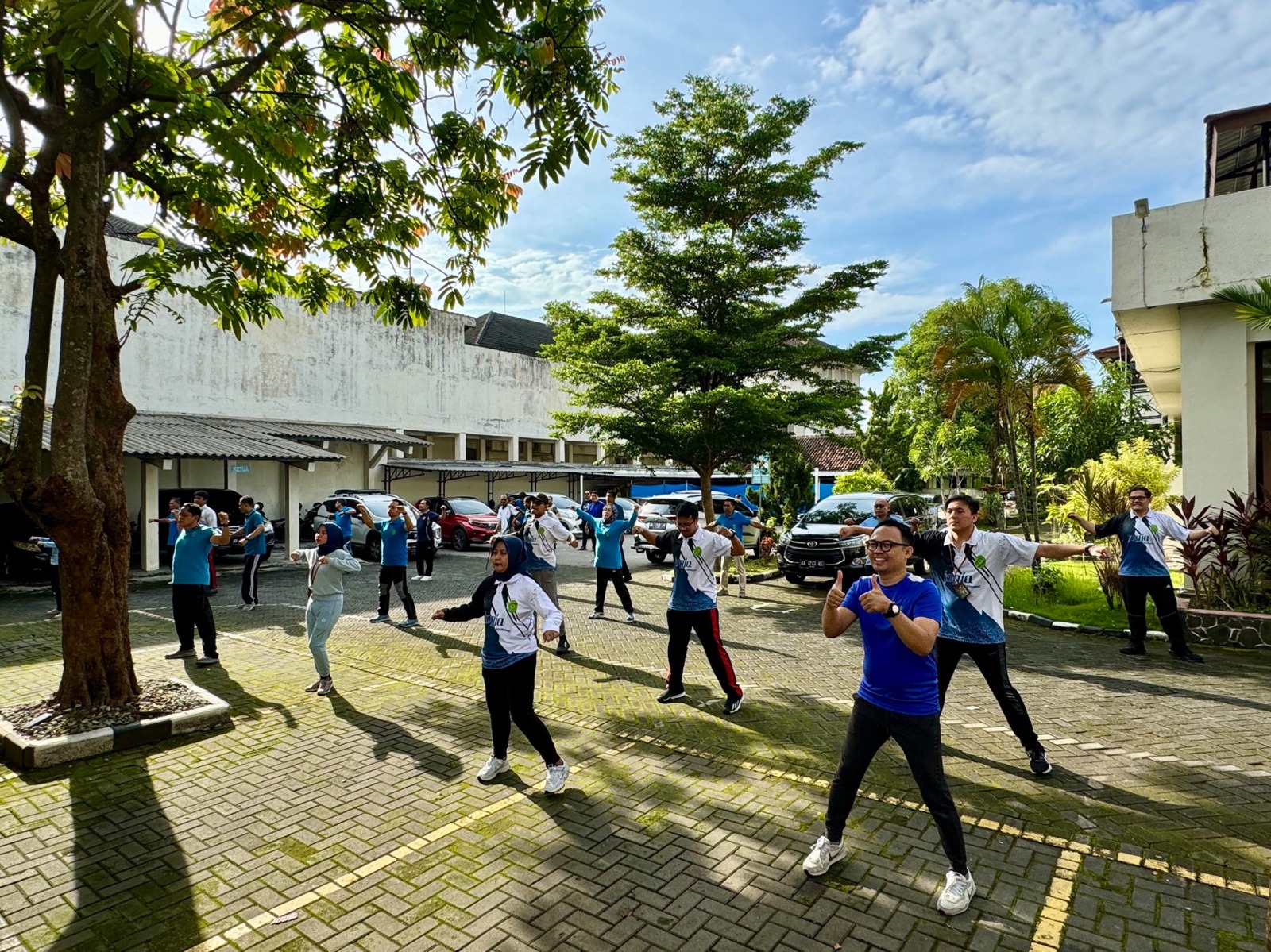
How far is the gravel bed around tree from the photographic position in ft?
18.0

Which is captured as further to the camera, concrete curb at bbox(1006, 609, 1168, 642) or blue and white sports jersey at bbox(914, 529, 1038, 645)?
concrete curb at bbox(1006, 609, 1168, 642)

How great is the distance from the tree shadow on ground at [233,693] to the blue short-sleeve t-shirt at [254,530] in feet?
9.18

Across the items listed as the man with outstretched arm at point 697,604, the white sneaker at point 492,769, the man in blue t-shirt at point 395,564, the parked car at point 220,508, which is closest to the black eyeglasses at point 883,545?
the man with outstretched arm at point 697,604

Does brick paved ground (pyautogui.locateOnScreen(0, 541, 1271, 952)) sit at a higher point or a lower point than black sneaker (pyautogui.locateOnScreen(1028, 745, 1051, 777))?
lower

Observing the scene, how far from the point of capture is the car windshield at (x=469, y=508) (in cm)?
2148

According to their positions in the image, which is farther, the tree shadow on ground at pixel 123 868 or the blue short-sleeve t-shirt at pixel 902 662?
the blue short-sleeve t-shirt at pixel 902 662

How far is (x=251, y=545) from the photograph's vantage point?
1106 cm

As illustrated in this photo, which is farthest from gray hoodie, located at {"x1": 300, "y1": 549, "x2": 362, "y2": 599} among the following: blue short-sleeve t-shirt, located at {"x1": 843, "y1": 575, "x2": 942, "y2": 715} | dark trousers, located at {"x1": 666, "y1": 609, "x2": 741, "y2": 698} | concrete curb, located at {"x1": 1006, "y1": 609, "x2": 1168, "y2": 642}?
concrete curb, located at {"x1": 1006, "y1": 609, "x2": 1168, "y2": 642}

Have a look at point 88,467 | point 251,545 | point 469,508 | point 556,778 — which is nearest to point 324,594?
point 88,467

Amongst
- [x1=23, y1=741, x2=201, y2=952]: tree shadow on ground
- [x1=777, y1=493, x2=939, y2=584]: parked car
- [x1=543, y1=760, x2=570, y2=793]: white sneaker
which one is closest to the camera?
[x1=23, y1=741, x2=201, y2=952]: tree shadow on ground

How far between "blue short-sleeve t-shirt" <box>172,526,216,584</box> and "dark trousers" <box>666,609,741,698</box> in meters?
5.19

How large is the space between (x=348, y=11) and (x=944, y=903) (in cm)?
755

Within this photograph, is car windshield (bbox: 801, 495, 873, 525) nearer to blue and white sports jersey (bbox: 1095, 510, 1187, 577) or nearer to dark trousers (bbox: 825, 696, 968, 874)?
blue and white sports jersey (bbox: 1095, 510, 1187, 577)

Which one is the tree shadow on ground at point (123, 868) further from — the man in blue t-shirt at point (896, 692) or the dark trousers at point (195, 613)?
the man in blue t-shirt at point (896, 692)
